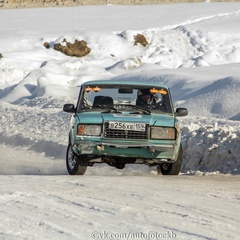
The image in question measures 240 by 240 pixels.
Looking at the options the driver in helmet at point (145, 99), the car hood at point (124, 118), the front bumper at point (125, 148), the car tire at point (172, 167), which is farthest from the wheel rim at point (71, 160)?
the car tire at point (172, 167)

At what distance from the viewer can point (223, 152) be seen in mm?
14969

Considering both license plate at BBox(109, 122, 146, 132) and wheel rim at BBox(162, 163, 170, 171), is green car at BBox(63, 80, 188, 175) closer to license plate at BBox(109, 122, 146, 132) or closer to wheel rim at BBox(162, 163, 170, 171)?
license plate at BBox(109, 122, 146, 132)

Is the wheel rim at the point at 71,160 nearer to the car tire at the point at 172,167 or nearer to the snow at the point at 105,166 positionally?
the snow at the point at 105,166

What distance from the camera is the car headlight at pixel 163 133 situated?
12062 millimetres

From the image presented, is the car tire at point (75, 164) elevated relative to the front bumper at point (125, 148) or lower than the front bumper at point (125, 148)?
lower

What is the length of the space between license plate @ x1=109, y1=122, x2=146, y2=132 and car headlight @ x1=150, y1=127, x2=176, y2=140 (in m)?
0.15

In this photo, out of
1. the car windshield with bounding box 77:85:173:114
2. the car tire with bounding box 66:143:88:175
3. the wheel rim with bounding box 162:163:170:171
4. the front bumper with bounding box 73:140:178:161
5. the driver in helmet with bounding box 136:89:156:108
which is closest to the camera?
the front bumper with bounding box 73:140:178:161

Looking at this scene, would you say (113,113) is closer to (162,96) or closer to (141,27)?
(162,96)

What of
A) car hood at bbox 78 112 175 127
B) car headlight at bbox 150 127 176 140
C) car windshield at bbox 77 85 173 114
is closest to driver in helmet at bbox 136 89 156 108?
car windshield at bbox 77 85 173 114

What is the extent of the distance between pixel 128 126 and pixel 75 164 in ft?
3.50

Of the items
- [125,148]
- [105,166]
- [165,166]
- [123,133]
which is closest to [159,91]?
[165,166]

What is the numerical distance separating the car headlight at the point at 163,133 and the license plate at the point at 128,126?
5.9 inches

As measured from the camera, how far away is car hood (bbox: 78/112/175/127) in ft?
39.6

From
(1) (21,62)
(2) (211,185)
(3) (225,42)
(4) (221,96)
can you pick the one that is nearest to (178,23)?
(3) (225,42)
